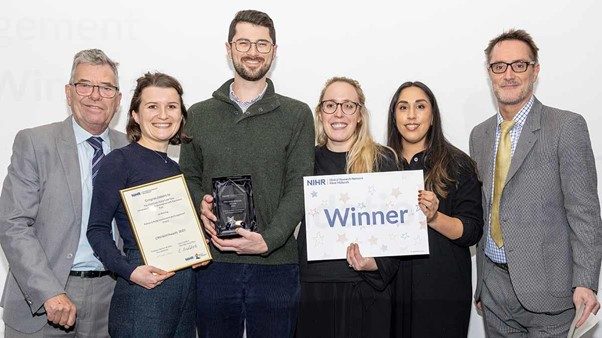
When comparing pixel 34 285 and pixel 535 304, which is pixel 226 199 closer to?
pixel 34 285

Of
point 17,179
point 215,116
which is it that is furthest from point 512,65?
point 17,179

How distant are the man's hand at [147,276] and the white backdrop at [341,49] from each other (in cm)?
177

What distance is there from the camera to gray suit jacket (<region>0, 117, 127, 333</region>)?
2803 mm

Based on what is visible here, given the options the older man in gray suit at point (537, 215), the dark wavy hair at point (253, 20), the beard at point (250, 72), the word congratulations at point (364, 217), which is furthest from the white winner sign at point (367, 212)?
the dark wavy hair at point (253, 20)

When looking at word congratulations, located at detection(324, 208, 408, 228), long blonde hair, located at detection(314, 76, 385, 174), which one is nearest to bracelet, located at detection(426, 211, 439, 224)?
word congratulations, located at detection(324, 208, 408, 228)

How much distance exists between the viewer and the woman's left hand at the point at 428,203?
2912 millimetres

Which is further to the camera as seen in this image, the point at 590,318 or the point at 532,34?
the point at 532,34

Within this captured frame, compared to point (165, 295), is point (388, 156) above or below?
above

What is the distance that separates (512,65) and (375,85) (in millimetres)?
1174

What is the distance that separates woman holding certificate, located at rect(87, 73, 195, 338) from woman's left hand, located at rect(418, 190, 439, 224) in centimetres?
107

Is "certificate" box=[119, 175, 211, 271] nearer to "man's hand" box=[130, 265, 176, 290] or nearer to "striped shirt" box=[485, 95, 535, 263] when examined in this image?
"man's hand" box=[130, 265, 176, 290]

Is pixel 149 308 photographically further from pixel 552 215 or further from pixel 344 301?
pixel 552 215

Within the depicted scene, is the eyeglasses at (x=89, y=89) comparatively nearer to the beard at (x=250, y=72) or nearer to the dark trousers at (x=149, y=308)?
the beard at (x=250, y=72)

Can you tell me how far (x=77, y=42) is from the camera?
161 inches
